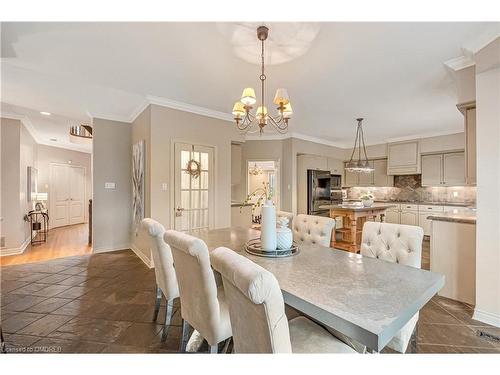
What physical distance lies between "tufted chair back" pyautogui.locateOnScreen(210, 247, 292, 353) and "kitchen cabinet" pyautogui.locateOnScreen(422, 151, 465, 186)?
239 inches

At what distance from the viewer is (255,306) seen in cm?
85

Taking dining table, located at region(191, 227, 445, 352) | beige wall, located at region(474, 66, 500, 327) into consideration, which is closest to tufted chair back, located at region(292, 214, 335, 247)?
dining table, located at region(191, 227, 445, 352)

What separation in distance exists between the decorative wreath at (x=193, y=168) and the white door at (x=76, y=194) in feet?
19.8

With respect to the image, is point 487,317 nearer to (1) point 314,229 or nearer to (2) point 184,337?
(1) point 314,229

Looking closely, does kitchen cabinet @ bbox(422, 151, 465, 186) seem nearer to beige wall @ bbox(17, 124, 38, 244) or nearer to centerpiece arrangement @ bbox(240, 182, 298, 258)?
centerpiece arrangement @ bbox(240, 182, 298, 258)

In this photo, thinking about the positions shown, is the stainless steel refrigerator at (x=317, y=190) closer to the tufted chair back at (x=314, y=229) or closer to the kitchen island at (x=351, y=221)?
the kitchen island at (x=351, y=221)

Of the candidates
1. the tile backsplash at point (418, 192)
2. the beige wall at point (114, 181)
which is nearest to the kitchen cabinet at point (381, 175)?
the tile backsplash at point (418, 192)

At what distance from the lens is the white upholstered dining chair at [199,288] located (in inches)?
48.3

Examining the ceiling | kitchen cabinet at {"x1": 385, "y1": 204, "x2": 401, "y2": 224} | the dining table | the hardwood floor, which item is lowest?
the hardwood floor

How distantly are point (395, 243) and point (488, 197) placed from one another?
1.13 m

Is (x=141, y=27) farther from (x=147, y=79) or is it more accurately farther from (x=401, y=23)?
(x=401, y=23)

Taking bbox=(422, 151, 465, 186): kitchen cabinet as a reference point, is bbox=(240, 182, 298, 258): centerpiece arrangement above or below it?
below

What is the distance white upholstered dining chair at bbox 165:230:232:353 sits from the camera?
123 cm
